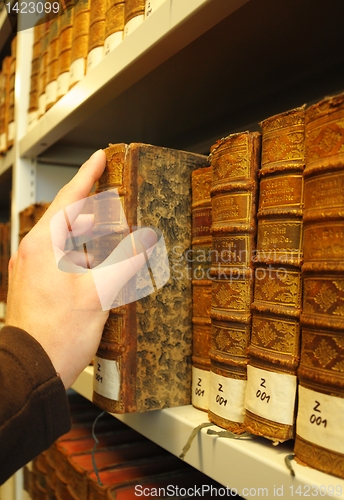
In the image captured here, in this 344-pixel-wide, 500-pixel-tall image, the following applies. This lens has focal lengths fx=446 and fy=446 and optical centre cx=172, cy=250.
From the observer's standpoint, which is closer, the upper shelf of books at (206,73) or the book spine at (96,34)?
the upper shelf of books at (206,73)

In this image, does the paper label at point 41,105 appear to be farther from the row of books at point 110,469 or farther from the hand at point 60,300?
the row of books at point 110,469

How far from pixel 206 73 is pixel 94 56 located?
201 millimetres

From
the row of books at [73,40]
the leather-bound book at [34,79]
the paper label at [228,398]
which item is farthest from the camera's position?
the leather-bound book at [34,79]

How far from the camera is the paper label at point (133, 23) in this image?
62 cm

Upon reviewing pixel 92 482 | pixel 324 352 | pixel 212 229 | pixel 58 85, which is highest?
pixel 58 85

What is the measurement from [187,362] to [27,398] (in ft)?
0.68

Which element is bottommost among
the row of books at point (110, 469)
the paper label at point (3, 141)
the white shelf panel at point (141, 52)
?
the row of books at point (110, 469)

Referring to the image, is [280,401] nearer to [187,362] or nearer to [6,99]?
[187,362]

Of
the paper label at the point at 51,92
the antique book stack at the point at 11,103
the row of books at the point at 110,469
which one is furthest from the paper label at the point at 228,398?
the antique book stack at the point at 11,103

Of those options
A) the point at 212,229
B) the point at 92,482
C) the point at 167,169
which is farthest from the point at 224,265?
the point at 92,482

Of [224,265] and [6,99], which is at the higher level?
[6,99]

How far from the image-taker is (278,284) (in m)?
0.42

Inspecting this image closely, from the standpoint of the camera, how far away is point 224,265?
1.58 feet

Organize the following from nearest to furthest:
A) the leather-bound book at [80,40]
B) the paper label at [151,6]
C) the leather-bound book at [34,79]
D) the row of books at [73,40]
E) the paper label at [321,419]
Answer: the paper label at [321,419], the paper label at [151,6], the row of books at [73,40], the leather-bound book at [80,40], the leather-bound book at [34,79]
